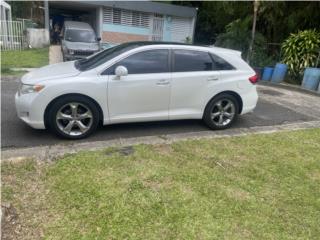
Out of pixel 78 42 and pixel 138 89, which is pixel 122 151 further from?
pixel 78 42

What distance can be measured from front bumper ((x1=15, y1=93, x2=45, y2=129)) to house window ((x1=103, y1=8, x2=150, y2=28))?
17476mm

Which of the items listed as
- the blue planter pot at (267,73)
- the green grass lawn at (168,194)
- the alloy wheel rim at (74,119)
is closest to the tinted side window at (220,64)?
the green grass lawn at (168,194)

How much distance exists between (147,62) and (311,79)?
291 inches

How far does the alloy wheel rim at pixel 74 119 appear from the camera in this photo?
4.79 m

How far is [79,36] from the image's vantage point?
14.9m

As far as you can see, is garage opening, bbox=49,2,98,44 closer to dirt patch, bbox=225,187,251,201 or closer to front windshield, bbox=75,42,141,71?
front windshield, bbox=75,42,141,71

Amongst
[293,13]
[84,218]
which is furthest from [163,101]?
[293,13]

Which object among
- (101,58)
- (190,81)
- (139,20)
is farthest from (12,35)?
(190,81)

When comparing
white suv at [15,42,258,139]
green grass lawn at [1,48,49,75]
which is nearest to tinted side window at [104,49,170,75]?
white suv at [15,42,258,139]

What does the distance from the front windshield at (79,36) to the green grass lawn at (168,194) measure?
1132 centimetres

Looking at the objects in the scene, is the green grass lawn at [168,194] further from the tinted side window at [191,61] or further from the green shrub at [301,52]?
the green shrub at [301,52]

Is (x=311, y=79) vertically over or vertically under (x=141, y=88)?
under

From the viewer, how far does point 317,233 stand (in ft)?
10.3

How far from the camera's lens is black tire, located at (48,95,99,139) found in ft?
15.5
